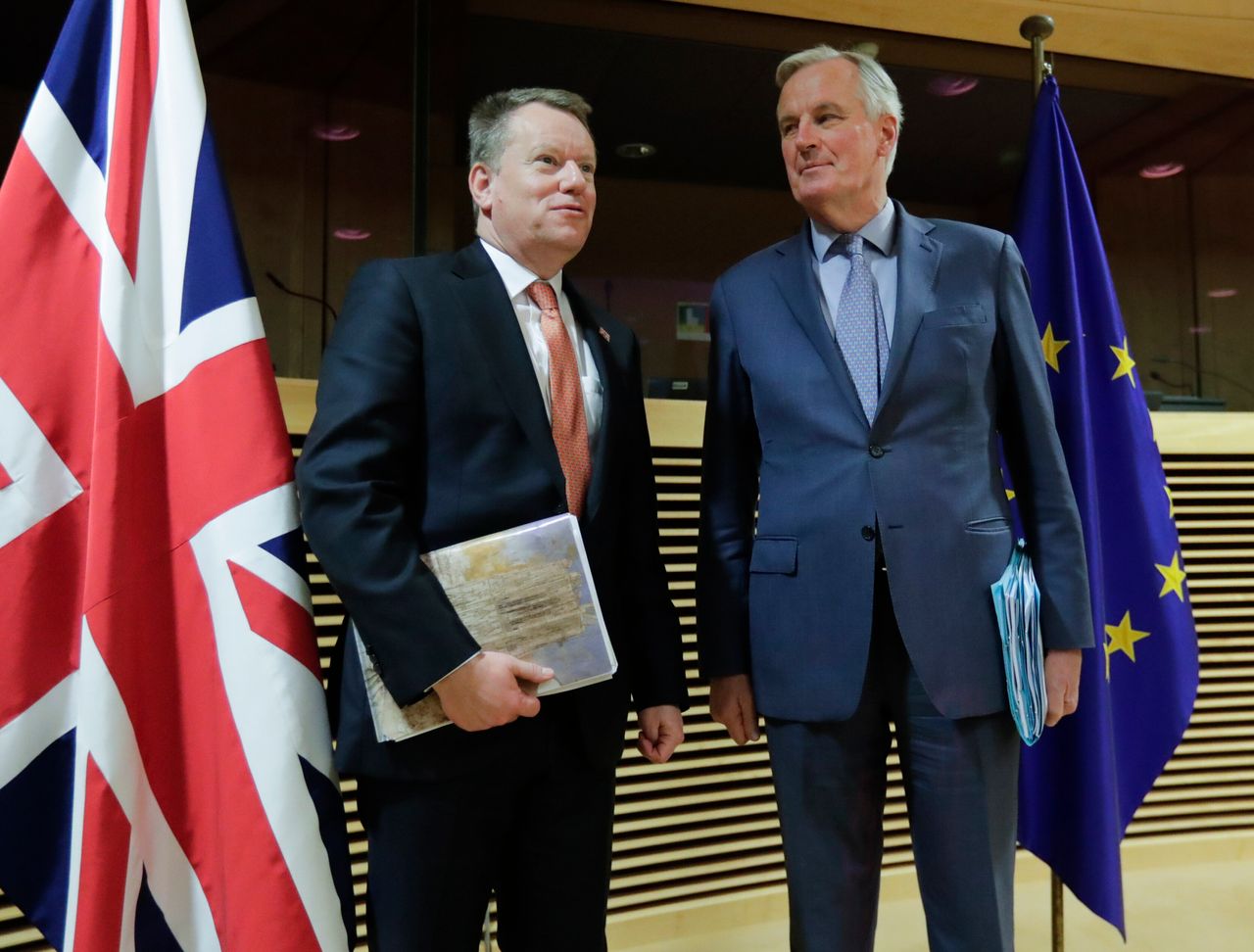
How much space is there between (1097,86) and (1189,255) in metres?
1.32

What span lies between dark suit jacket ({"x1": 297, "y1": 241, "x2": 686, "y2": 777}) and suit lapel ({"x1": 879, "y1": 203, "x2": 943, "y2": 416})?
456 mm

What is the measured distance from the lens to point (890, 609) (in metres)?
1.68

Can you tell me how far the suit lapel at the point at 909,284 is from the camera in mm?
1678

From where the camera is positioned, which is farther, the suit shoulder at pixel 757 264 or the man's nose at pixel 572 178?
the suit shoulder at pixel 757 264

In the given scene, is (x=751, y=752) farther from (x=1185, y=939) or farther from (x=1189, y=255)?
(x=1189, y=255)

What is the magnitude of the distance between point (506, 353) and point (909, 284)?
2.29 feet

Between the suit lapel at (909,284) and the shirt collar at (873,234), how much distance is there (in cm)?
2

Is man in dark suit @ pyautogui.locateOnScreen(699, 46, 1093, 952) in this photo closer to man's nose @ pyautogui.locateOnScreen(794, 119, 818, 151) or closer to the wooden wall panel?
man's nose @ pyautogui.locateOnScreen(794, 119, 818, 151)

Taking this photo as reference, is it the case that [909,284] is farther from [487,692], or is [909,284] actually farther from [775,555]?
[487,692]

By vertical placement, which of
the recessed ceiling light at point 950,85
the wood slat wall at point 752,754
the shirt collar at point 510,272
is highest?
the recessed ceiling light at point 950,85

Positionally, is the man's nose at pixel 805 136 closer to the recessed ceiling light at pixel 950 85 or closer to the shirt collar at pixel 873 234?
the shirt collar at pixel 873 234

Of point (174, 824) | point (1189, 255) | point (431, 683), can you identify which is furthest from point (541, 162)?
point (1189, 255)

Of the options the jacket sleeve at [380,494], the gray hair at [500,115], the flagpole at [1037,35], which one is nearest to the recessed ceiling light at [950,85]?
the flagpole at [1037,35]

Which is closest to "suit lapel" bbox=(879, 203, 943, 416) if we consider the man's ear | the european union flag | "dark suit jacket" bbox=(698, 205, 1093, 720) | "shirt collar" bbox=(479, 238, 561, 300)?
"dark suit jacket" bbox=(698, 205, 1093, 720)
